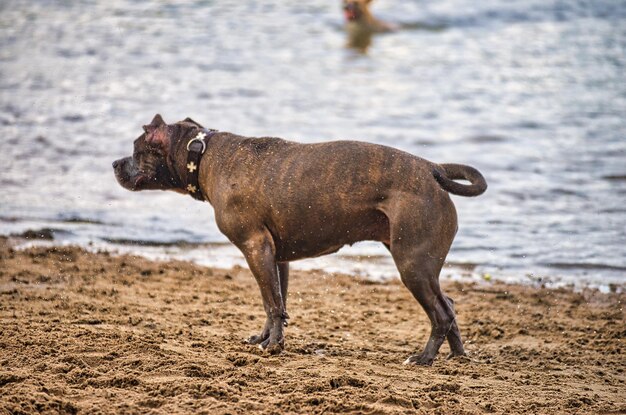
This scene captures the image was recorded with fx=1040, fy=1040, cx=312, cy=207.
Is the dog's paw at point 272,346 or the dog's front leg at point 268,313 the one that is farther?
the dog's front leg at point 268,313

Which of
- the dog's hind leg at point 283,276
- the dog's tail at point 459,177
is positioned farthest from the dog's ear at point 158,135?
the dog's tail at point 459,177

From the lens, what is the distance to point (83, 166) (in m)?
13.1

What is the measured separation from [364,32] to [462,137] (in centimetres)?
923

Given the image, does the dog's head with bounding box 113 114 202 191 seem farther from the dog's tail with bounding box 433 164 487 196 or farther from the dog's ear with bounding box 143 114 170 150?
Answer: the dog's tail with bounding box 433 164 487 196

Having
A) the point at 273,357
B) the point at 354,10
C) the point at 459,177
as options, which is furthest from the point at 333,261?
the point at 354,10

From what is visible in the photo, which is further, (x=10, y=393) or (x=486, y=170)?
(x=486, y=170)

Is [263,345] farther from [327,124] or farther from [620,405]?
[327,124]

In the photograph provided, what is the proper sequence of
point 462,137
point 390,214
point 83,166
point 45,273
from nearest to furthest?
point 390,214 → point 45,273 → point 83,166 → point 462,137

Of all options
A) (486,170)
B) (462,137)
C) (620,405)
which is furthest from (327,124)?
(620,405)

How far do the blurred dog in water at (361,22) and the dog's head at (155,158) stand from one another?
1595cm

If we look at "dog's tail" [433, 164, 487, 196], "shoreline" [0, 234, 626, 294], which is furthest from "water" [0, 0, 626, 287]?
"dog's tail" [433, 164, 487, 196]

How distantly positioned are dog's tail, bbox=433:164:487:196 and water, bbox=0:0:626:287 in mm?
2742

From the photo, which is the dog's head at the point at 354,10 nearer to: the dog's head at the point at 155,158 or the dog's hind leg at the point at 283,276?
the dog's head at the point at 155,158

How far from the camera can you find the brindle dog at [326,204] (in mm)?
6887
